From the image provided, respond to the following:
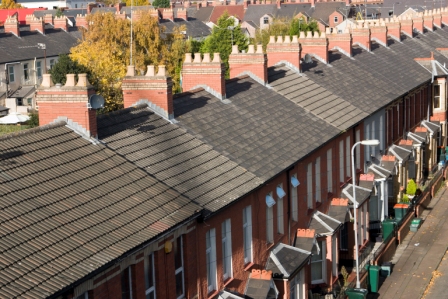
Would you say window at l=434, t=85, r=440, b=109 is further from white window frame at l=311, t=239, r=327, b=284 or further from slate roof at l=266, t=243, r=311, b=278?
slate roof at l=266, t=243, r=311, b=278

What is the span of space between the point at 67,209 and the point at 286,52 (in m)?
23.3

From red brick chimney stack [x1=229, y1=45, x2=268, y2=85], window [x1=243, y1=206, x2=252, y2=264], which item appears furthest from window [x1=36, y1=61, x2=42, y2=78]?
window [x1=243, y1=206, x2=252, y2=264]

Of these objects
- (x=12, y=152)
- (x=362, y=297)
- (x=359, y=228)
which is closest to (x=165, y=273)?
(x=12, y=152)

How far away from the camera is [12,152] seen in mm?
17703

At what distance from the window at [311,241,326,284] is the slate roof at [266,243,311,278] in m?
2.36

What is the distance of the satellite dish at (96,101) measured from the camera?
1978cm

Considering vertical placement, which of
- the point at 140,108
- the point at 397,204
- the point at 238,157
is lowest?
the point at 397,204

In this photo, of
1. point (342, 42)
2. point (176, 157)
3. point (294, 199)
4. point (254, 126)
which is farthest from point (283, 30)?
point (176, 157)

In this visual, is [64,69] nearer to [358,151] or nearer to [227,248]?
[358,151]

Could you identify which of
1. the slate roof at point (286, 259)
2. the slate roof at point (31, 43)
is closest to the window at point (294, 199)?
the slate roof at point (286, 259)

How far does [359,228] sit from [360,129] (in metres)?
6.13

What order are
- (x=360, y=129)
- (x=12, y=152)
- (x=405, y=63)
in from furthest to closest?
1. (x=405, y=63)
2. (x=360, y=129)
3. (x=12, y=152)

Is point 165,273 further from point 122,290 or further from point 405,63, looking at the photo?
point 405,63

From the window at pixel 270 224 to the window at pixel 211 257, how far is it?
4.18 m
